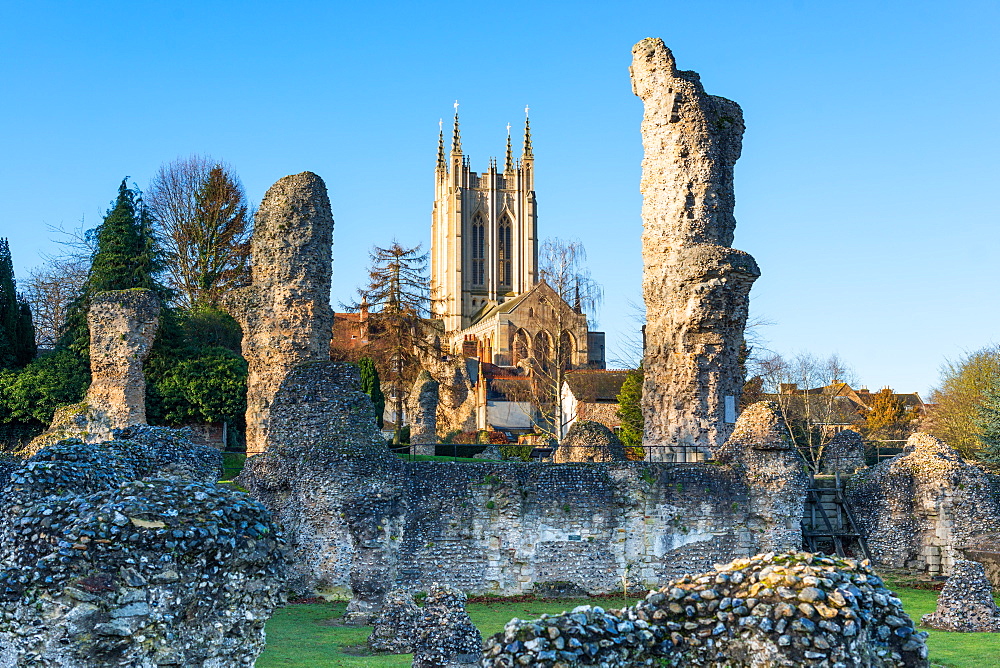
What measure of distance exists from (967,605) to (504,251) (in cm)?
8638

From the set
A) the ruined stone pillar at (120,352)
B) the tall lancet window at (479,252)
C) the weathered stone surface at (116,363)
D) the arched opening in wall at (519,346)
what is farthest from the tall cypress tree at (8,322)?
the tall lancet window at (479,252)

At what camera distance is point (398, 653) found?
12.3 meters

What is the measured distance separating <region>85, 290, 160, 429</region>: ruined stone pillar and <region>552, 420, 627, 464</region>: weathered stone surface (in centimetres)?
1065

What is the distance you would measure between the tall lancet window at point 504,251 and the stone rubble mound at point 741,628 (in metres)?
92.6

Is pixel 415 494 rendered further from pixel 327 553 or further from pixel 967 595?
pixel 967 595

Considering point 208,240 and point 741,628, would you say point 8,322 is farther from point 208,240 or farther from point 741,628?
point 741,628

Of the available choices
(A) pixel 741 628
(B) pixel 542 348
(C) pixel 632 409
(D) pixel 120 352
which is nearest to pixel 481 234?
(B) pixel 542 348

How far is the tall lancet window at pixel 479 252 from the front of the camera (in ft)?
327

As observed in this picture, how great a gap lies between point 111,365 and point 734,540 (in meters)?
15.2

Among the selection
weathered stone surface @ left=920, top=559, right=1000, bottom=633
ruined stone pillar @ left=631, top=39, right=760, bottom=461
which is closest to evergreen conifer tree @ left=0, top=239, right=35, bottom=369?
ruined stone pillar @ left=631, top=39, right=760, bottom=461

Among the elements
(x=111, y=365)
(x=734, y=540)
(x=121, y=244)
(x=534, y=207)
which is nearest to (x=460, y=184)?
(x=534, y=207)

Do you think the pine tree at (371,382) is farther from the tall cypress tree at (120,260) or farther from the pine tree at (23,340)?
the pine tree at (23,340)

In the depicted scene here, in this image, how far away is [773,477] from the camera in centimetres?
1878

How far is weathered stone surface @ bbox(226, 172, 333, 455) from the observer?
1972 centimetres
